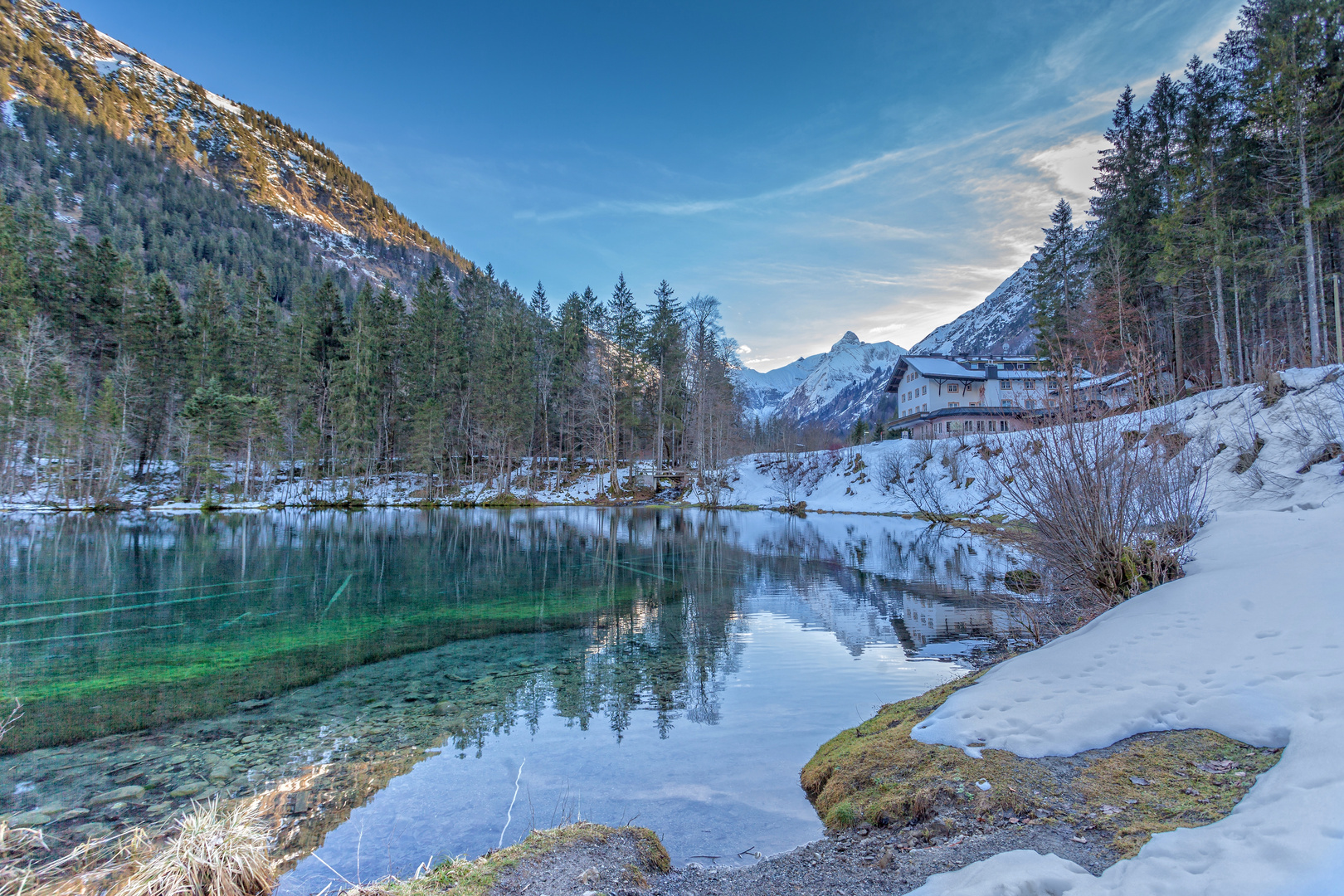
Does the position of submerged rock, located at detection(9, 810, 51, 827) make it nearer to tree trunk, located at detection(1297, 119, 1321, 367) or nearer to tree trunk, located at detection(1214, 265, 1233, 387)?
tree trunk, located at detection(1297, 119, 1321, 367)

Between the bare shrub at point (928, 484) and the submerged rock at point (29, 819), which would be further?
the bare shrub at point (928, 484)

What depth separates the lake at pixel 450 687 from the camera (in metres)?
4.93

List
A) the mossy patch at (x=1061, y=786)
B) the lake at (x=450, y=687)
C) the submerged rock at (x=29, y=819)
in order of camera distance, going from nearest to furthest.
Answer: the mossy patch at (x=1061, y=786) < the submerged rock at (x=29, y=819) < the lake at (x=450, y=687)

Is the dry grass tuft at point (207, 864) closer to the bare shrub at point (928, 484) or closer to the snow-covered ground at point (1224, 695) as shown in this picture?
the snow-covered ground at point (1224, 695)

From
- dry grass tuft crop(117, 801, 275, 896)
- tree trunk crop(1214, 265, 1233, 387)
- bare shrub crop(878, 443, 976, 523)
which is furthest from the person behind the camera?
bare shrub crop(878, 443, 976, 523)

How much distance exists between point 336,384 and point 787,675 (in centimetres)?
5063

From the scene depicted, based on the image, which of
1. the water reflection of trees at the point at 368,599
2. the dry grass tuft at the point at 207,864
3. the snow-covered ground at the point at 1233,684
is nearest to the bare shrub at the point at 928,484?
the water reflection of trees at the point at 368,599

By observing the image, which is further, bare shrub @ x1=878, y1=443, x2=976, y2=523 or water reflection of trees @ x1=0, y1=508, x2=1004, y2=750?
bare shrub @ x1=878, y1=443, x2=976, y2=523

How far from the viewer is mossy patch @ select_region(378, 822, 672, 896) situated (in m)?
3.18

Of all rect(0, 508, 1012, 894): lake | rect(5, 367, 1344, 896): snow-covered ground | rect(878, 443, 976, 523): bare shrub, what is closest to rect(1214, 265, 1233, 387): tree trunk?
rect(878, 443, 976, 523): bare shrub

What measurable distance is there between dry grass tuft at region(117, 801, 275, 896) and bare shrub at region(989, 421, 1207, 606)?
9162mm

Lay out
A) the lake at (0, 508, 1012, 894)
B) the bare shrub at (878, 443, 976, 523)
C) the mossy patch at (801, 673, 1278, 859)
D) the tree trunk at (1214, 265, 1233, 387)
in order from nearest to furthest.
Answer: the mossy patch at (801, 673, 1278, 859)
the lake at (0, 508, 1012, 894)
the tree trunk at (1214, 265, 1233, 387)
the bare shrub at (878, 443, 976, 523)

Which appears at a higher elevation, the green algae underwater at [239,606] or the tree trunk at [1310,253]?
the tree trunk at [1310,253]

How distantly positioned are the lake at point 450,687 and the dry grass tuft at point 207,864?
1.42 feet
